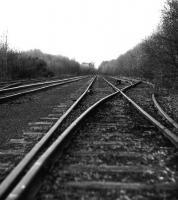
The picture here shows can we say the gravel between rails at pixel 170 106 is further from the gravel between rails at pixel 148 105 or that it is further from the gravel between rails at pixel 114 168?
the gravel between rails at pixel 114 168

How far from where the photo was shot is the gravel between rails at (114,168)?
2.54m

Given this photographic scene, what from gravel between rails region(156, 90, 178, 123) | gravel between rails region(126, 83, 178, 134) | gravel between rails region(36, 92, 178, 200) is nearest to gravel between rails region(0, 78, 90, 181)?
gravel between rails region(36, 92, 178, 200)

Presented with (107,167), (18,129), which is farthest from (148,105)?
(107,167)

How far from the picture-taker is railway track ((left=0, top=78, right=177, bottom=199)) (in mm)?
2504

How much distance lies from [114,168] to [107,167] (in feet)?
0.31

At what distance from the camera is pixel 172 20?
1400 cm

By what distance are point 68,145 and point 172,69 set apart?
11586 mm

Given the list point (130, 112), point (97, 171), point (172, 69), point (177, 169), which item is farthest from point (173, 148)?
point (172, 69)

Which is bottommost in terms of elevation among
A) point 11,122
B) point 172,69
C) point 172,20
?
point 11,122

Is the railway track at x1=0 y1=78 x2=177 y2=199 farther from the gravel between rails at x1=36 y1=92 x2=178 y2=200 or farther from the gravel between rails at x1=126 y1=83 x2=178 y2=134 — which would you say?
the gravel between rails at x1=126 y1=83 x2=178 y2=134

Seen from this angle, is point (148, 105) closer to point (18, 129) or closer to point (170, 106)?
point (170, 106)

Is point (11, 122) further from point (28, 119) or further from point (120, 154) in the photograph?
point (120, 154)

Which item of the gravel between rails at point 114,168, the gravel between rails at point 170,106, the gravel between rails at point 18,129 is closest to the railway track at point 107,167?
the gravel between rails at point 114,168

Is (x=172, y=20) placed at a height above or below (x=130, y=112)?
above
